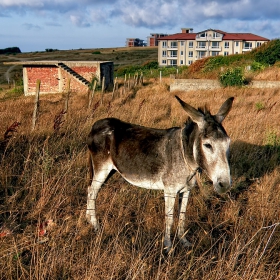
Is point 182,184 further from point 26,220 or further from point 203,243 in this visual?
point 26,220

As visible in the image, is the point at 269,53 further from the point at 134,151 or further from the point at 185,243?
the point at 185,243

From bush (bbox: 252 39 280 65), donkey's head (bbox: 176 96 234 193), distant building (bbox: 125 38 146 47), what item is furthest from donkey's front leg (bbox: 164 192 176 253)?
distant building (bbox: 125 38 146 47)

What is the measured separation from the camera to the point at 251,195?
5051mm

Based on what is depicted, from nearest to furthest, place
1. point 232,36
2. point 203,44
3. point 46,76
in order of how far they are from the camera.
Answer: point 46,76, point 232,36, point 203,44

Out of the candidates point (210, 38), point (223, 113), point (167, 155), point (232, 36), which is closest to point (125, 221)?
point (167, 155)

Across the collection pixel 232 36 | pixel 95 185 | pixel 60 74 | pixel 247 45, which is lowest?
pixel 95 185

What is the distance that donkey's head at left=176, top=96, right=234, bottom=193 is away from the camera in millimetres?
3002

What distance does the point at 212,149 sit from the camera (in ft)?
10.2

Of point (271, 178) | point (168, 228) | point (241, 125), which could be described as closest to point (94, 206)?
point (168, 228)

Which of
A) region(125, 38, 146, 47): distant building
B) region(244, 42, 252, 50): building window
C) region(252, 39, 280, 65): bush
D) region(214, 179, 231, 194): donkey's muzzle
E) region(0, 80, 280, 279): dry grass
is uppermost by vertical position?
region(125, 38, 146, 47): distant building

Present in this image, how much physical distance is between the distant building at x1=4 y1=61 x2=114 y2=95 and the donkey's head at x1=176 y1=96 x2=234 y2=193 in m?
26.0

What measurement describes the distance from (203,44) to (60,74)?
5720cm

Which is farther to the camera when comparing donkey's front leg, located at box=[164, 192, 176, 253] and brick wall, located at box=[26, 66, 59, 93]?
brick wall, located at box=[26, 66, 59, 93]

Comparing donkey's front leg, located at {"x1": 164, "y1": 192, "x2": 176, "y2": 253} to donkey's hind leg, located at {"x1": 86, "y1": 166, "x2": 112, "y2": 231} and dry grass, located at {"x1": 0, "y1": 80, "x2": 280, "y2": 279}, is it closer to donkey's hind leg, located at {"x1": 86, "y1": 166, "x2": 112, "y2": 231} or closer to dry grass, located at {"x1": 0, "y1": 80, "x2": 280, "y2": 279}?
dry grass, located at {"x1": 0, "y1": 80, "x2": 280, "y2": 279}
